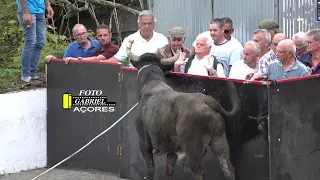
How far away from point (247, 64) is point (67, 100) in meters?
3.16

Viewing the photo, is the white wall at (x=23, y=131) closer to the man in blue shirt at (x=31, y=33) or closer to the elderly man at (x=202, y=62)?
the man in blue shirt at (x=31, y=33)

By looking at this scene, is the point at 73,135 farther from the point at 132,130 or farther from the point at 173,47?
the point at 173,47

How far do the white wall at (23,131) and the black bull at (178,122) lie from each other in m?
2.87

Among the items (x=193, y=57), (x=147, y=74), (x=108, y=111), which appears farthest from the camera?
(x=108, y=111)

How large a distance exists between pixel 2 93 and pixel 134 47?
230 centimetres

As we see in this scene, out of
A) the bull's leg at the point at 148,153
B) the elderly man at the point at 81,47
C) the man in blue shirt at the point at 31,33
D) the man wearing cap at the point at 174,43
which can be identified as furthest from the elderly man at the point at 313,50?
the man in blue shirt at the point at 31,33

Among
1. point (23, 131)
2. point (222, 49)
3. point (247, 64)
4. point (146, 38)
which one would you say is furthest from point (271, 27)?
point (23, 131)

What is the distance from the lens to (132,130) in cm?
934

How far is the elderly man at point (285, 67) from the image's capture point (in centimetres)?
777

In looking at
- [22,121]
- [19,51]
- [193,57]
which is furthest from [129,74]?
[19,51]

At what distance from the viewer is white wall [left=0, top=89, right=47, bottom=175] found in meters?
10.2

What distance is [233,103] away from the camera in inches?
303

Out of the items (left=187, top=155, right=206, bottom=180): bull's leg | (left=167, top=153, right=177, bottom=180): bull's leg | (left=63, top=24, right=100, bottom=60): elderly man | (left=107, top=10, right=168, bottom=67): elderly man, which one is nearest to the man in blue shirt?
(left=63, top=24, right=100, bottom=60): elderly man

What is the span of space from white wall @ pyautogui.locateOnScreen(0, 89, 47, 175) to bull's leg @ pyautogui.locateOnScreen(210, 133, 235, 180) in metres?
3.94
